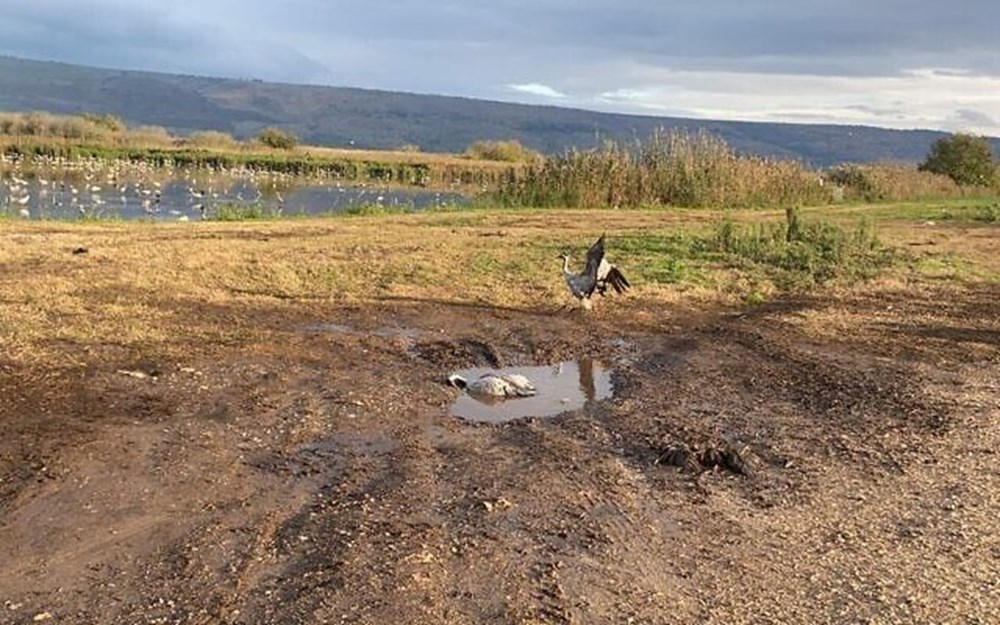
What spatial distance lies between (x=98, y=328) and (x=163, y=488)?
377cm

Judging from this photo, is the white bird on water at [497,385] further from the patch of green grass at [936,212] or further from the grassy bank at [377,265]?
the patch of green grass at [936,212]

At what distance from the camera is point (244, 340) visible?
895 cm

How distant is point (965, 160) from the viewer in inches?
1582

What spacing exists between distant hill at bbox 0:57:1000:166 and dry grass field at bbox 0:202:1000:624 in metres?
96.4

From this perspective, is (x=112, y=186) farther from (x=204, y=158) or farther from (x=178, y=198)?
(x=204, y=158)

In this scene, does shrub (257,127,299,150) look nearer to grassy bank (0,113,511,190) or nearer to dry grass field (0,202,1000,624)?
grassy bank (0,113,511,190)

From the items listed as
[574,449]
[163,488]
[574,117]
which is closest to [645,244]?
[574,449]

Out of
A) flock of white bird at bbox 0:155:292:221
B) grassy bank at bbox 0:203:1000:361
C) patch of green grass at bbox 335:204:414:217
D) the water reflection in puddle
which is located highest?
grassy bank at bbox 0:203:1000:361

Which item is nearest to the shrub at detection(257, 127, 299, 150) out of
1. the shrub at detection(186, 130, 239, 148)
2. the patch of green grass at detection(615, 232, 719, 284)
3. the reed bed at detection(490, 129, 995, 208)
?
the shrub at detection(186, 130, 239, 148)

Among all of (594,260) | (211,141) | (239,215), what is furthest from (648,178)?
(211,141)

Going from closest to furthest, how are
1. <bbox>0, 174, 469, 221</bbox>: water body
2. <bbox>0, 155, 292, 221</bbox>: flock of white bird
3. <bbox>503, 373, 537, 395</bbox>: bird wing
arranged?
<bbox>503, 373, 537, 395</bbox>: bird wing → <bbox>0, 174, 469, 221</bbox>: water body → <bbox>0, 155, 292, 221</bbox>: flock of white bird

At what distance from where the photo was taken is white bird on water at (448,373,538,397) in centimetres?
789

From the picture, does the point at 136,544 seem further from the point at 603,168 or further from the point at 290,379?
the point at 603,168

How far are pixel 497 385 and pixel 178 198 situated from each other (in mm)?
21154
